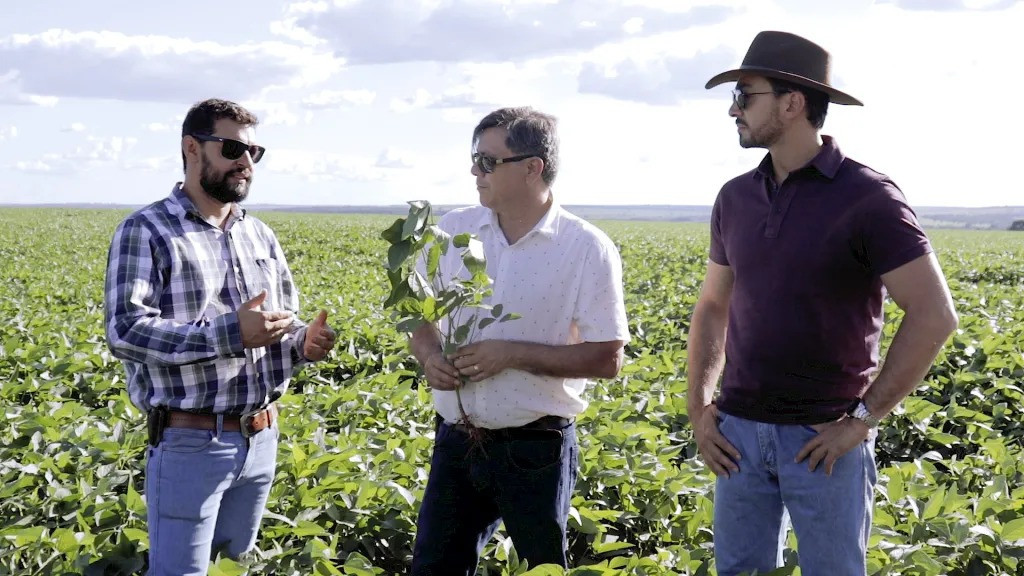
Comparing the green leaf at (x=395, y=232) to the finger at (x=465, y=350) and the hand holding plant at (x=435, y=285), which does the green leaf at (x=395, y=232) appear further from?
the finger at (x=465, y=350)

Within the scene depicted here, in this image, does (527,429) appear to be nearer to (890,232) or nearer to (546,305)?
(546,305)

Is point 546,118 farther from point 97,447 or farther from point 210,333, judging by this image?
point 97,447

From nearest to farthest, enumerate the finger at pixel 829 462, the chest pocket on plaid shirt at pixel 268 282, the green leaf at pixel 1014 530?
the finger at pixel 829 462, the chest pocket on plaid shirt at pixel 268 282, the green leaf at pixel 1014 530

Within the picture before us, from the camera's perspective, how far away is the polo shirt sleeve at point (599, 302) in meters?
2.98

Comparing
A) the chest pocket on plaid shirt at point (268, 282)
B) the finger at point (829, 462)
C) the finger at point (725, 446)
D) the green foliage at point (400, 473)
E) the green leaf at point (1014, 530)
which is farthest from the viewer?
the green leaf at point (1014, 530)

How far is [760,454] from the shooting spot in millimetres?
2766

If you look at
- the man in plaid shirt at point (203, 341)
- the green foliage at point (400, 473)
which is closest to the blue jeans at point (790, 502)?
the green foliage at point (400, 473)

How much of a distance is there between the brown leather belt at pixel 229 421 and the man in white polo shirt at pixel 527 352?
588 millimetres

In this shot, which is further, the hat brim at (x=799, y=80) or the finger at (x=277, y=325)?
the finger at (x=277, y=325)

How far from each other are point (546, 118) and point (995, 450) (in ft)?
11.8

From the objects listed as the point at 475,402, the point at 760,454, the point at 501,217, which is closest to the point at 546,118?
the point at 501,217

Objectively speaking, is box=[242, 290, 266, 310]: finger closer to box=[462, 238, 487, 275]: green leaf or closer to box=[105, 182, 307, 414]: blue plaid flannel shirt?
box=[105, 182, 307, 414]: blue plaid flannel shirt

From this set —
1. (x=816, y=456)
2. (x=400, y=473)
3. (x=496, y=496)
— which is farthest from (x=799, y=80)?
(x=400, y=473)

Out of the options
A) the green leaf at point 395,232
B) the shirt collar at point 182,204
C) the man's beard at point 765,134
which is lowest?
the green leaf at point 395,232
